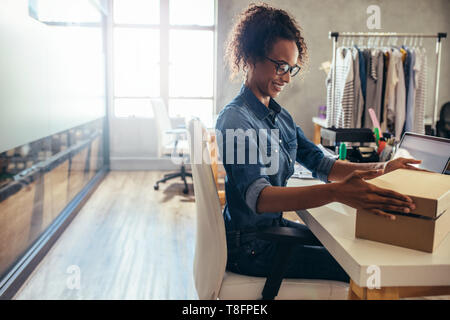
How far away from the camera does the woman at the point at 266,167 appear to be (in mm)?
1029

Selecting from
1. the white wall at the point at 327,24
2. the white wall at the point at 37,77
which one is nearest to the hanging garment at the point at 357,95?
the white wall at the point at 327,24

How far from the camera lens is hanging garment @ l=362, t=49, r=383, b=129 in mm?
3572

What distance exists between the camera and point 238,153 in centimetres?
112

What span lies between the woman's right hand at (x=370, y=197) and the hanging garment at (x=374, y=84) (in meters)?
2.86

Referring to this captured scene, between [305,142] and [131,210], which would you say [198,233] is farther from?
[131,210]

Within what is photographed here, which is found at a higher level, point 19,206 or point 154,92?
point 154,92

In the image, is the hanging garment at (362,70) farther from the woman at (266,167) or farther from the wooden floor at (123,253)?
the woman at (266,167)

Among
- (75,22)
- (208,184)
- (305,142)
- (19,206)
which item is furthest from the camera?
(75,22)

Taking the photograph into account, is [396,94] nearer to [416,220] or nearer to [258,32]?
[258,32]

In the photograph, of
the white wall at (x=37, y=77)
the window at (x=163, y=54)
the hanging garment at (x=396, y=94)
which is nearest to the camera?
the white wall at (x=37, y=77)

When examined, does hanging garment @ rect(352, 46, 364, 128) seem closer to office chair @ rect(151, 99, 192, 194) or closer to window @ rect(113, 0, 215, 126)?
office chair @ rect(151, 99, 192, 194)

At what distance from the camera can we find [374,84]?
3625mm
